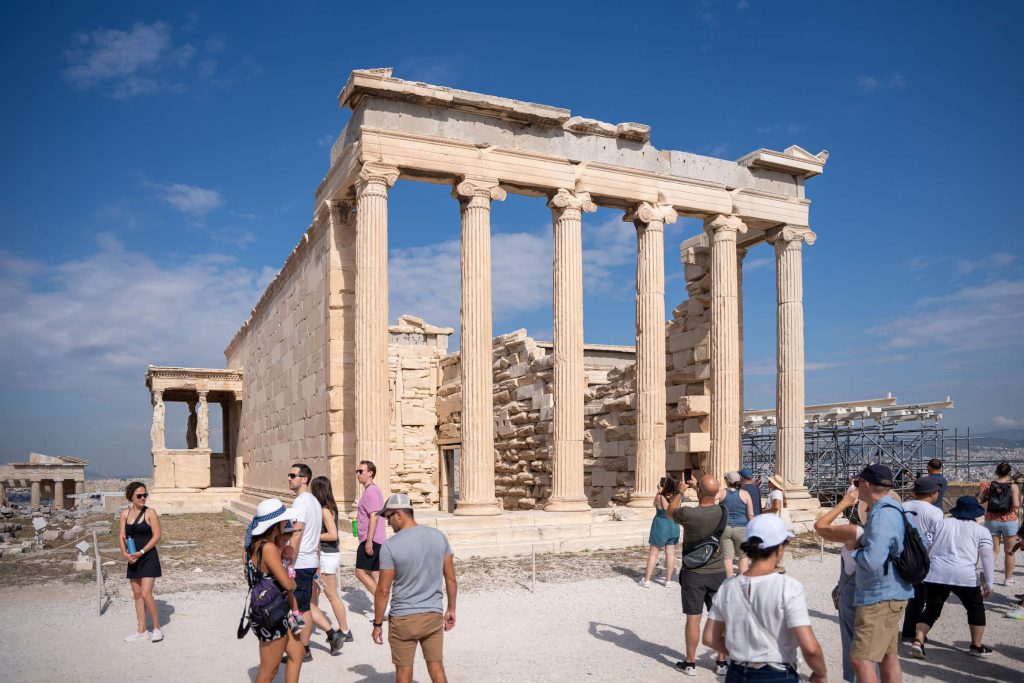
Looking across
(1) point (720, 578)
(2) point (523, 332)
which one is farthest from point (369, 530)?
(2) point (523, 332)

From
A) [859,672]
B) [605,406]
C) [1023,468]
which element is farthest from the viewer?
[1023,468]

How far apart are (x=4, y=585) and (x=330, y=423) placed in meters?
6.55

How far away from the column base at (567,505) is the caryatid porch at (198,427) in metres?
18.9

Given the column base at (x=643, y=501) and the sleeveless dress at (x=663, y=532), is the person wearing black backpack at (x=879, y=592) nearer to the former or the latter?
the sleeveless dress at (x=663, y=532)

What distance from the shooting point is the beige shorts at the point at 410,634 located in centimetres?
580

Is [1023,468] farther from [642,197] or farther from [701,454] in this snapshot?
[642,197]

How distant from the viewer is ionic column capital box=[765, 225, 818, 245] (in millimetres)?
21094

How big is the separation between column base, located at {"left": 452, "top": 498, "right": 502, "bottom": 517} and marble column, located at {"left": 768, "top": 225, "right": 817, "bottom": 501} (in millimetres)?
7842

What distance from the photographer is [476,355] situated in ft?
55.3

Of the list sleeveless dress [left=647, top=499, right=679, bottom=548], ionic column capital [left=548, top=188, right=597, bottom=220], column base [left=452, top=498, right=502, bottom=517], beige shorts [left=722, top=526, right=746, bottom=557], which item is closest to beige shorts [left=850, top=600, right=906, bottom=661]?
beige shorts [left=722, top=526, right=746, bottom=557]

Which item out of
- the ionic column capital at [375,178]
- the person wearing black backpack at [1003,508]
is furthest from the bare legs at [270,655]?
the ionic column capital at [375,178]

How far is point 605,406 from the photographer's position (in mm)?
24203

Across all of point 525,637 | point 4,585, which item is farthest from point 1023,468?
point 4,585

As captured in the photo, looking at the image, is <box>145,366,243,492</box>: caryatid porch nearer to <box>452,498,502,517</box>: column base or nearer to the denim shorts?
<box>452,498,502,517</box>: column base
